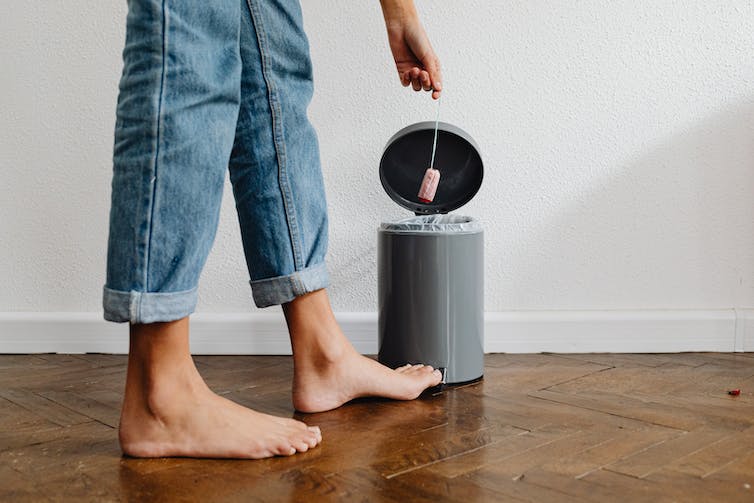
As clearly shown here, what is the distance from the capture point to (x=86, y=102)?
1.78 metres

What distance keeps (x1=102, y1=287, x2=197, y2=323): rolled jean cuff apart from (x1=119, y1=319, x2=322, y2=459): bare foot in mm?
52

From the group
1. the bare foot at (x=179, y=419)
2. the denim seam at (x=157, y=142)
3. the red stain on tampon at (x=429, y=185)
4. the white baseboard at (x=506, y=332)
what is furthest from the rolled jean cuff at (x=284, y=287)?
the white baseboard at (x=506, y=332)

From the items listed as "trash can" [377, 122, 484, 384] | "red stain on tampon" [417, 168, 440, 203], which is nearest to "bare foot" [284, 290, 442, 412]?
"trash can" [377, 122, 484, 384]

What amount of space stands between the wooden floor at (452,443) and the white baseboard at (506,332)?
6.3 inches

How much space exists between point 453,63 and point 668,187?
21.1 inches

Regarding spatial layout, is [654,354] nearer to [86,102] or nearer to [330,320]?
[330,320]

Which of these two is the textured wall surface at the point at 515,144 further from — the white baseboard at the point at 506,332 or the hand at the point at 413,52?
the hand at the point at 413,52

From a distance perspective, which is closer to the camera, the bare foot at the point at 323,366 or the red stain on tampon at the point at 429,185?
the bare foot at the point at 323,366

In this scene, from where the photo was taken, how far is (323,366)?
A: 130cm

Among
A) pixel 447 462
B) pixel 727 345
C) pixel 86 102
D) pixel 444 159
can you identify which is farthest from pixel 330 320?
pixel 727 345

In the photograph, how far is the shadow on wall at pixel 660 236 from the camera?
1772mm

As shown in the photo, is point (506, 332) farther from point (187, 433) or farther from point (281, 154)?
point (187, 433)

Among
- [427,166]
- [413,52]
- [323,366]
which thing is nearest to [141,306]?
[323,366]

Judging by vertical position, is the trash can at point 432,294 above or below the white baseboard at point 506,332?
above
